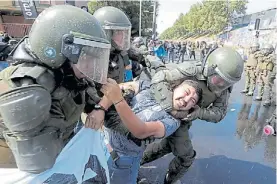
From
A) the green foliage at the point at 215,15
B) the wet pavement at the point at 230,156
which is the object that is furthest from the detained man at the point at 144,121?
the green foliage at the point at 215,15

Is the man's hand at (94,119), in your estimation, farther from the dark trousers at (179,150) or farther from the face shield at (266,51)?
the face shield at (266,51)

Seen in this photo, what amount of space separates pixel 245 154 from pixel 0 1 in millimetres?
28329

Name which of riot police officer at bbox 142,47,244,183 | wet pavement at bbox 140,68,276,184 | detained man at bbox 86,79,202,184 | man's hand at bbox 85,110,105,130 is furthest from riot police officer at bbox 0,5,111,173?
wet pavement at bbox 140,68,276,184

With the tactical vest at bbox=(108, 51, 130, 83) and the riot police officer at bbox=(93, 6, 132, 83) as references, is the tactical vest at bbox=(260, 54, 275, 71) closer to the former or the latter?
the tactical vest at bbox=(108, 51, 130, 83)

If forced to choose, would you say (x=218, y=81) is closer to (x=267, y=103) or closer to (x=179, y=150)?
(x=179, y=150)

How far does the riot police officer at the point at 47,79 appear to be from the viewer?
4.44 feet

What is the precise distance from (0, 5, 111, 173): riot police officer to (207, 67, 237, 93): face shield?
1.51m

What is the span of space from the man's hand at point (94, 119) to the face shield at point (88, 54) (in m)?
0.33

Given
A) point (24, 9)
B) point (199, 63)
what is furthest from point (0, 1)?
point (199, 63)

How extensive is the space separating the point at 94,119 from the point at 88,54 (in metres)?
0.50

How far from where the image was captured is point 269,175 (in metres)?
3.74

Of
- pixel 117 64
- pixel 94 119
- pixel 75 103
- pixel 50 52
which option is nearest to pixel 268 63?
pixel 117 64

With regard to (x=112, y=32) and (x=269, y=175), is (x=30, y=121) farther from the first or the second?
(x=269, y=175)

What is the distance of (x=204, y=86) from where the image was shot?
3.03 m
